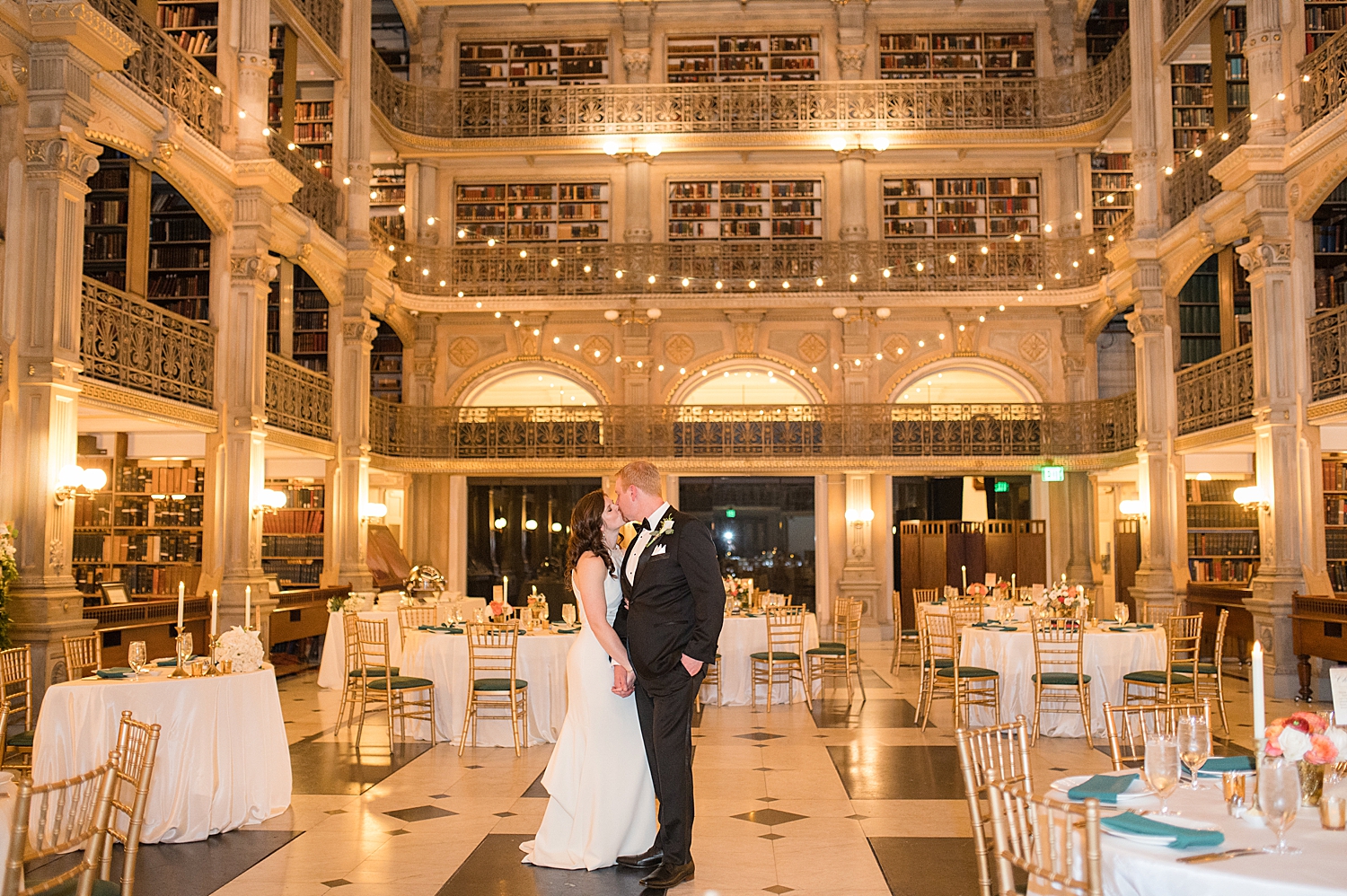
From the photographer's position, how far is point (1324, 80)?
33.6ft

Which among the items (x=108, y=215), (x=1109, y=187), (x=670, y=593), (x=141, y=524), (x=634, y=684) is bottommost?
(x=634, y=684)

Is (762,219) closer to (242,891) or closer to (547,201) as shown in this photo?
(547,201)

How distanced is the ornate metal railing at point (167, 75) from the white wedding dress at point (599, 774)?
6.69 meters

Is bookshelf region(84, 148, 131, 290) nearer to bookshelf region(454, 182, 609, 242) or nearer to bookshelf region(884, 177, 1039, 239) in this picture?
bookshelf region(454, 182, 609, 242)

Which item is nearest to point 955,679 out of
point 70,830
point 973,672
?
point 973,672

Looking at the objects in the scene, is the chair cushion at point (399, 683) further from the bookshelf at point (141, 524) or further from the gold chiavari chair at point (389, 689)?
the bookshelf at point (141, 524)

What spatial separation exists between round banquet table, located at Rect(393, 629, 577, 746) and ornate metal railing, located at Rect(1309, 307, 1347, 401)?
7.26 m

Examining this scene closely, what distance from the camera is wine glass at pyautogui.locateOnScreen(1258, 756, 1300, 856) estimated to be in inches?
99.9

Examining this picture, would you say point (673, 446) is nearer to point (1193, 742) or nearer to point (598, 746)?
point (598, 746)

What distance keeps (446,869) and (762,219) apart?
14.2m

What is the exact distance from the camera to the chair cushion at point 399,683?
797cm

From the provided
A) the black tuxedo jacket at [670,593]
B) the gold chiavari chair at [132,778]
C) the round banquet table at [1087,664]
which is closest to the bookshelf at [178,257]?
the round banquet table at [1087,664]

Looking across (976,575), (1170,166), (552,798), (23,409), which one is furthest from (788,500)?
(552,798)

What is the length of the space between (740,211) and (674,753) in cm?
1425
